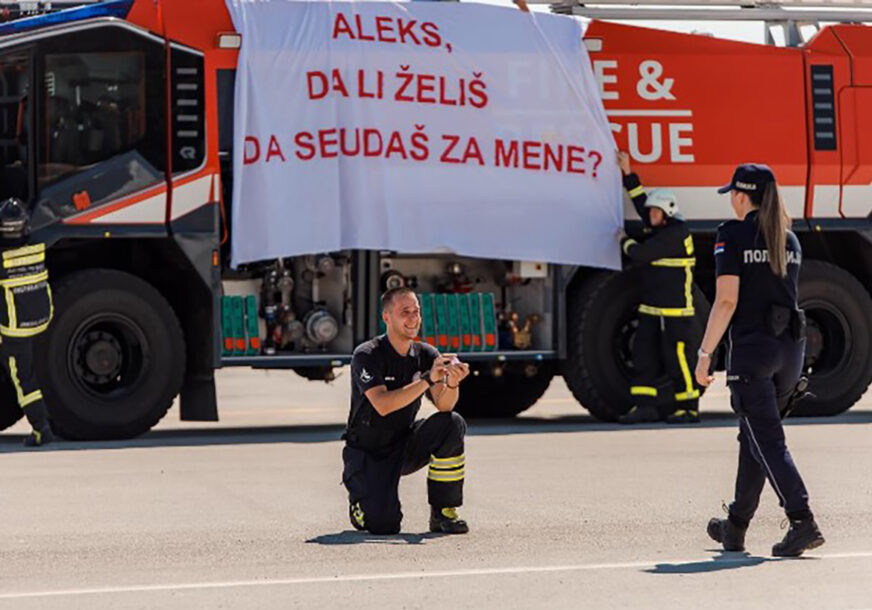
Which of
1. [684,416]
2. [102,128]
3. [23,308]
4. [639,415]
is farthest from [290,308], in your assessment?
[684,416]

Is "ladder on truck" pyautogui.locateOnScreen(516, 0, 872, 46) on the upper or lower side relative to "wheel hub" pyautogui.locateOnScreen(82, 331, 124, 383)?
upper

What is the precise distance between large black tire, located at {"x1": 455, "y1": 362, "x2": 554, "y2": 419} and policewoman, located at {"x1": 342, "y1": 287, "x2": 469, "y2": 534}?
795 cm

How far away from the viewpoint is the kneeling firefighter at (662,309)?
53.8 feet

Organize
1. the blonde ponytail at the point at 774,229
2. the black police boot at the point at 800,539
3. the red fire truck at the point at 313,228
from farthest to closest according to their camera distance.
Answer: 1. the red fire truck at the point at 313,228
2. the blonde ponytail at the point at 774,229
3. the black police boot at the point at 800,539

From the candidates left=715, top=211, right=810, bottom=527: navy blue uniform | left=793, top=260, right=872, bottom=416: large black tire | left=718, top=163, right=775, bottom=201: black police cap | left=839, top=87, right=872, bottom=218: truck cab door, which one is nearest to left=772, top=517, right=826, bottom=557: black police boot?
left=715, top=211, right=810, bottom=527: navy blue uniform

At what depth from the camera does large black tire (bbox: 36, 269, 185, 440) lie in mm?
15047

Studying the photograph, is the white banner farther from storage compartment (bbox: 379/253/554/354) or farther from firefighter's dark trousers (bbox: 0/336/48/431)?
firefighter's dark trousers (bbox: 0/336/48/431)

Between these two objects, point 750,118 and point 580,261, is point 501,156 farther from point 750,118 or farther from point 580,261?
point 750,118

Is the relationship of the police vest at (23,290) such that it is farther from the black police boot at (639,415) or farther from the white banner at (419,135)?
the black police boot at (639,415)

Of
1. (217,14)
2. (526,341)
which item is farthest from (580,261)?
(217,14)

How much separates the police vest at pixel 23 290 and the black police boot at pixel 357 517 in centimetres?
534

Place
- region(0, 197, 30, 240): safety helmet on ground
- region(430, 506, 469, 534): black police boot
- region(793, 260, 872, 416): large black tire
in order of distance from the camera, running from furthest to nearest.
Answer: region(793, 260, 872, 416): large black tire → region(0, 197, 30, 240): safety helmet on ground → region(430, 506, 469, 534): black police boot

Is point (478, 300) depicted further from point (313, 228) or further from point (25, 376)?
point (25, 376)

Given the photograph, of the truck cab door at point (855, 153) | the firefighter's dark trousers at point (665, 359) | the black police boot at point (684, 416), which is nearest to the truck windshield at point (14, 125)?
the firefighter's dark trousers at point (665, 359)
